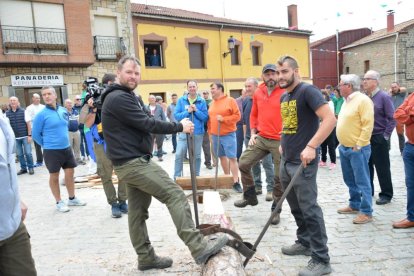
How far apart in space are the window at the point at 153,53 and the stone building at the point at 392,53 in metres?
18.4

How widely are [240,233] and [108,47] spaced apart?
56.2 ft

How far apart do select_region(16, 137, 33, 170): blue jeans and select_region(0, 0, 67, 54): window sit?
28.8 feet

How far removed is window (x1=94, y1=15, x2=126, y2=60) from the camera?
1903 centimetres

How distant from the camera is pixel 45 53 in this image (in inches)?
682

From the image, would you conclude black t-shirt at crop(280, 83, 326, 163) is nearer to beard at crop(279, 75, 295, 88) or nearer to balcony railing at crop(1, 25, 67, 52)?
beard at crop(279, 75, 295, 88)

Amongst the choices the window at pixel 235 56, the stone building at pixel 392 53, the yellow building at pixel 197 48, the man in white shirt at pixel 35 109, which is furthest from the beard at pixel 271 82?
the stone building at pixel 392 53

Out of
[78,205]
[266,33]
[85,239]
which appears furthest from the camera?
[266,33]

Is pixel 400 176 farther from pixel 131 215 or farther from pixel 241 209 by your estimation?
pixel 131 215

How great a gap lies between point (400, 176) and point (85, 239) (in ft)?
19.7

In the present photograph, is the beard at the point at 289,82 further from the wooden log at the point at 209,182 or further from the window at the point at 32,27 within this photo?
the window at the point at 32,27

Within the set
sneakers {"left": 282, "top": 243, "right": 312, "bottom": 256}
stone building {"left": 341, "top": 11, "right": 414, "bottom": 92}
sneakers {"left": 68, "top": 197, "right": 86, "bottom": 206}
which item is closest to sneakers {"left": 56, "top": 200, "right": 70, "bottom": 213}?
sneakers {"left": 68, "top": 197, "right": 86, "bottom": 206}

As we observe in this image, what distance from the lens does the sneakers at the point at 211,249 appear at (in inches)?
122

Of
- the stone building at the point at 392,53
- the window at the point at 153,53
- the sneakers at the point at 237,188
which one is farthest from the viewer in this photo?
the stone building at the point at 392,53

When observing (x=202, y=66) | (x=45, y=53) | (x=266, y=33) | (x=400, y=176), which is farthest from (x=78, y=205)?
(x=266, y=33)
